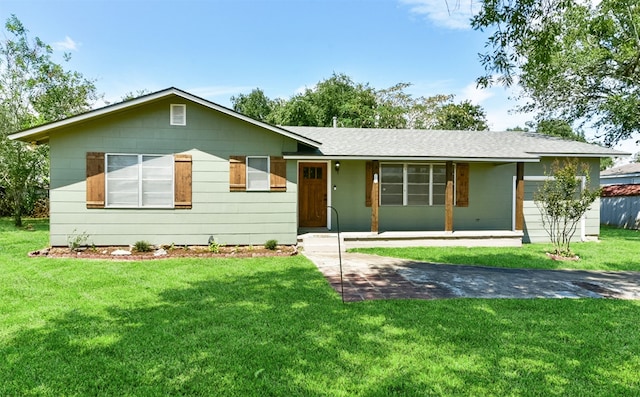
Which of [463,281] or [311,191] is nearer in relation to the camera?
[463,281]

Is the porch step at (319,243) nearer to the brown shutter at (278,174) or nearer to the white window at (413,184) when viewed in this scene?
the brown shutter at (278,174)

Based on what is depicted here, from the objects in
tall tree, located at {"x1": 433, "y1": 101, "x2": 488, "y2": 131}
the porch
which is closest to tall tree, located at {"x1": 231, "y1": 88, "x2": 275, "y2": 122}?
tall tree, located at {"x1": 433, "y1": 101, "x2": 488, "y2": 131}

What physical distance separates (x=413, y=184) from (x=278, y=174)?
443cm

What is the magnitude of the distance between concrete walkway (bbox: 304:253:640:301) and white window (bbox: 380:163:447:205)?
3.46 metres

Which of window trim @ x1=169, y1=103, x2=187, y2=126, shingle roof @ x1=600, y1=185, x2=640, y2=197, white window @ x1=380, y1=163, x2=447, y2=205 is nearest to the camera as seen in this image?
window trim @ x1=169, y1=103, x2=187, y2=126

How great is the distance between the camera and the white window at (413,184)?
10922 millimetres

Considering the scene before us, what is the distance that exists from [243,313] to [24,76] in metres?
17.6

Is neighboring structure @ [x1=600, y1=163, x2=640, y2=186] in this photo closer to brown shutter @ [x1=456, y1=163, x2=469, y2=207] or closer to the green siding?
brown shutter @ [x1=456, y1=163, x2=469, y2=207]

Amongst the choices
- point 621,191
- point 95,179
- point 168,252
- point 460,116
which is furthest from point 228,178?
point 460,116

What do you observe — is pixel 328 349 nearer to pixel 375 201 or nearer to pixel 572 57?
pixel 375 201

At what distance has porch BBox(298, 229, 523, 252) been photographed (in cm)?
930

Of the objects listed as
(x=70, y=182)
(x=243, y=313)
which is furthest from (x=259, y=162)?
(x=243, y=313)

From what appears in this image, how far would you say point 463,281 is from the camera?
20.4 feet

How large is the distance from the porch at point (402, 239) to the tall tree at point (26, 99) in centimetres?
1156
